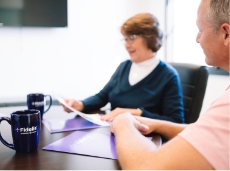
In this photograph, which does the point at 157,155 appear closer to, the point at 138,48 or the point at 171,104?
the point at 171,104

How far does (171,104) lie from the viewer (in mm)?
1530

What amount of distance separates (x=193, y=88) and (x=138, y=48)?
0.42 meters

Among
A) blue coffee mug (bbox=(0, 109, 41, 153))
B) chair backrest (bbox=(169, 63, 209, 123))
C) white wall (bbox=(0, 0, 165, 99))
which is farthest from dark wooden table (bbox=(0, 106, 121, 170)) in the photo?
white wall (bbox=(0, 0, 165, 99))

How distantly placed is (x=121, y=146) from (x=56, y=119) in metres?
0.55

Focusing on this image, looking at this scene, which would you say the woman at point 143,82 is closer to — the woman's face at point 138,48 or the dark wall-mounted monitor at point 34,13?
the woman's face at point 138,48

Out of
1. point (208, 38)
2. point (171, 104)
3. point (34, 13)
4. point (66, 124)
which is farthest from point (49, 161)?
point (34, 13)

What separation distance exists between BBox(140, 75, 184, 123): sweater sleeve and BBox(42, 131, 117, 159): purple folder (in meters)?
0.48

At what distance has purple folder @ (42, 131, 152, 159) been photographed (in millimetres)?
844

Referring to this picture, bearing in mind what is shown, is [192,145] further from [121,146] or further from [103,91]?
[103,91]

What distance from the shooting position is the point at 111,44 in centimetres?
290

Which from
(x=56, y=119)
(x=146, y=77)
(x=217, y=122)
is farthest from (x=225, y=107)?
(x=146, y=77)

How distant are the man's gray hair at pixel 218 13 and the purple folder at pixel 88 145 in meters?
0.47

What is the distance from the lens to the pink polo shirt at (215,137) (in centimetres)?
63

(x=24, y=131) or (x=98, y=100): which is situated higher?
(x=24, y=131)
